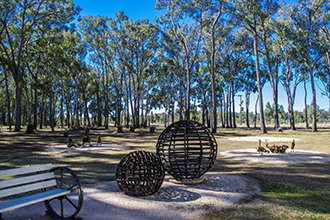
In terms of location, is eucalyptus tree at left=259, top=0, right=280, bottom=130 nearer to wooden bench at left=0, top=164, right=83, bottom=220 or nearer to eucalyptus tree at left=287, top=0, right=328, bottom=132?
eucalyptus tree at left=287, top=0, right=328, bottom=132

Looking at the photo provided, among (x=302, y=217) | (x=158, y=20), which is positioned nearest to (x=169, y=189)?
(x=302, y=217)

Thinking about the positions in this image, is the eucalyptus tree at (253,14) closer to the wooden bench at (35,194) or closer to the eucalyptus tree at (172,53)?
the eucalyptus tree at (172,53)

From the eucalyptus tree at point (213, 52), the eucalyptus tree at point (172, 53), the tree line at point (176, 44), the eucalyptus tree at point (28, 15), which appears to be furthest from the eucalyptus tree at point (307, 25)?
the eucalyptus tree at point (28, 15)

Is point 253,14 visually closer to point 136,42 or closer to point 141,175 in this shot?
point 136,42

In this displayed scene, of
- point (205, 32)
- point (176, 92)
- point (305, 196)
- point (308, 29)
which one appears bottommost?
point (305, 196)

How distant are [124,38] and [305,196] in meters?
35.2

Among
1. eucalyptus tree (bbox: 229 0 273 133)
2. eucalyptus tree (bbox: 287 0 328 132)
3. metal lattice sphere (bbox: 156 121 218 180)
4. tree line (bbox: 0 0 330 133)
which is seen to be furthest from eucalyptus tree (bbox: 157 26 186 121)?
metal lattice sphere (bbox: 156 121 218 180)

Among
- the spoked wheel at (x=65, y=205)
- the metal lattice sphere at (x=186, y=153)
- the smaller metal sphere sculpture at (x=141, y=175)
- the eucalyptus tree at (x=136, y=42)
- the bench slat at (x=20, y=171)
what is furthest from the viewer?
the eucalyptus tree at (x=136, y=42)

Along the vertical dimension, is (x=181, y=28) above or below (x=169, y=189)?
above

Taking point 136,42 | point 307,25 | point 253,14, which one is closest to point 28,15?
point 136,42

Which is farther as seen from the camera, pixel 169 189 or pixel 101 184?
pixel 101 184

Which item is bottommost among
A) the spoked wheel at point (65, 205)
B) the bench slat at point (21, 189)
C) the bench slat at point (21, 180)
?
the spoked wheel at point (65, 205)

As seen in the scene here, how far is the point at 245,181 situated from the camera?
22.0 feet

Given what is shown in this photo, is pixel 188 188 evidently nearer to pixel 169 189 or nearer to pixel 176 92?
pixel 169 189
